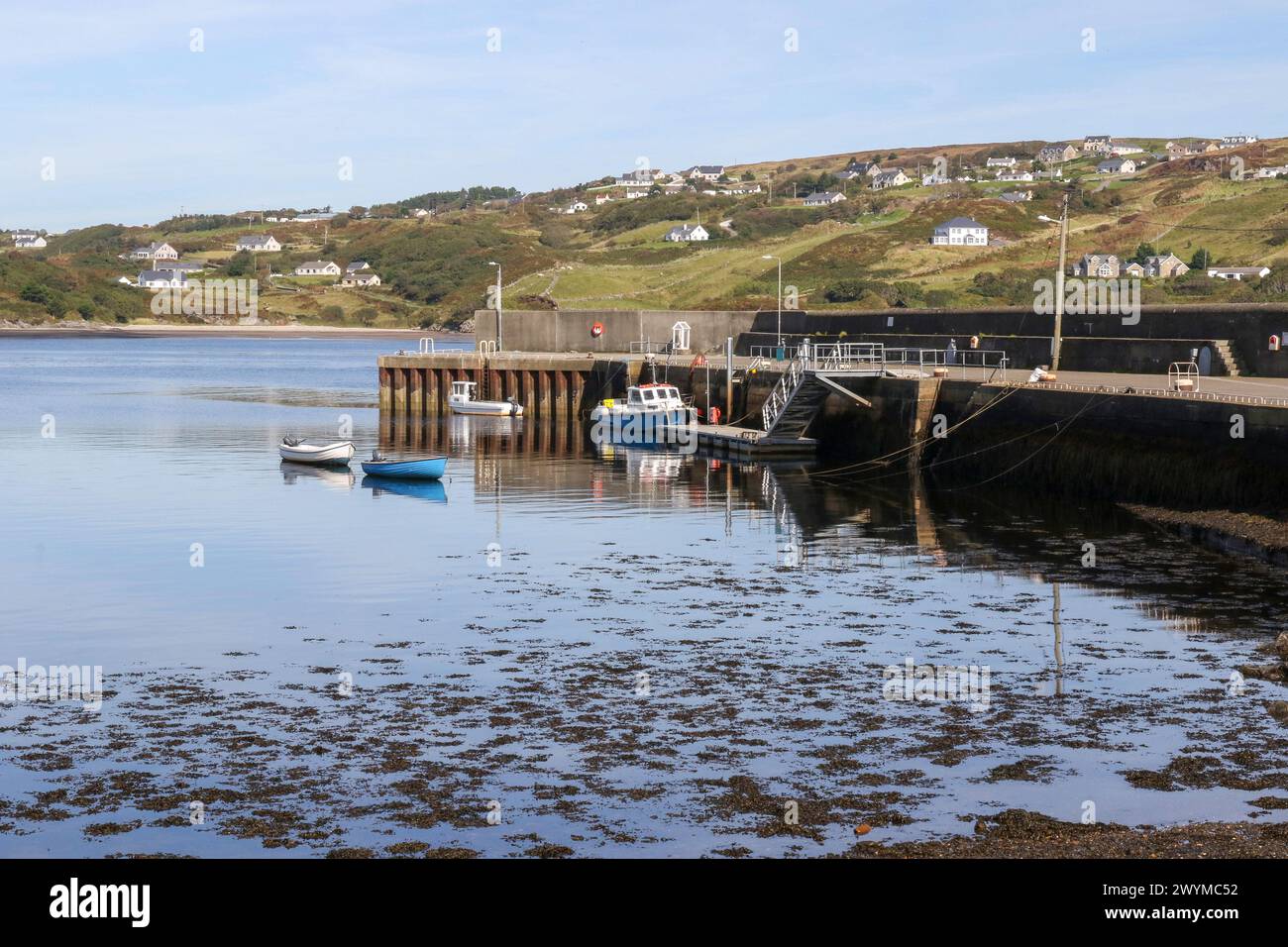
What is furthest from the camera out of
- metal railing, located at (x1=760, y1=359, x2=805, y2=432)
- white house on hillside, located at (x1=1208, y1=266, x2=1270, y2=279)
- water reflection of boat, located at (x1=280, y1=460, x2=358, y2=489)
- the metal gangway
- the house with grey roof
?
the house with grey roof

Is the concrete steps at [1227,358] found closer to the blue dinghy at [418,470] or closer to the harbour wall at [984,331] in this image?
the harbour wall at [984,331]

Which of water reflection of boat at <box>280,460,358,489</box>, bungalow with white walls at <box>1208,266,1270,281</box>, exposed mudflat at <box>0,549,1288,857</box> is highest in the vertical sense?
bungalow with white walls at <box>1208,266,1270,281</box>

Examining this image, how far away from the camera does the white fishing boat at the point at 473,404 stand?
87.9 meters

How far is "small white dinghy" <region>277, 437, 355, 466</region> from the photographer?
2376 inches

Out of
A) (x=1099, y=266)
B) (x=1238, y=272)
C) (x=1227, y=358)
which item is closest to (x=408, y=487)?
(x=1227, y=358)

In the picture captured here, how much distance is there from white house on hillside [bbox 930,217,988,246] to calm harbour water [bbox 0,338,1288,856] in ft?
418

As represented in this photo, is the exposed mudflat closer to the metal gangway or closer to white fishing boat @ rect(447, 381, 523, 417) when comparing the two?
the metal gangway

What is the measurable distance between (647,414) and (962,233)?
109776 millimetres

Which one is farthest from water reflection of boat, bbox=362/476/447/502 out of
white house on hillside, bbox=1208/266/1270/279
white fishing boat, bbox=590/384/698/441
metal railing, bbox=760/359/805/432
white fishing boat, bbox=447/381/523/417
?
white house on hillside, bbox=1208/266/1270/279

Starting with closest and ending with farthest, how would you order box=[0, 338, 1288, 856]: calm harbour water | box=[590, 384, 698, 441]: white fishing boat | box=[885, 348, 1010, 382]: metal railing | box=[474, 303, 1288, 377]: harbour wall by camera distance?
box=[0, 338, 1288, 856]: calm harbour water, box=[474, 303, 1288, 377]: harbour wall, box=[885, 348, 1010, 382]: metal railing, box=[590, 384, 698, 441]: white fishing boat

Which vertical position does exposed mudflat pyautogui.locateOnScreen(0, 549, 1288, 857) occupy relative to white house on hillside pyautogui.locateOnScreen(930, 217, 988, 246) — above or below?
below

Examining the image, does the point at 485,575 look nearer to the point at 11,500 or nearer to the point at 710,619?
the point at 710,619

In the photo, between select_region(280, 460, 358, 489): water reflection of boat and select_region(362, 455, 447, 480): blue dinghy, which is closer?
select_region(362, 455, 447, 480): blue dinghy

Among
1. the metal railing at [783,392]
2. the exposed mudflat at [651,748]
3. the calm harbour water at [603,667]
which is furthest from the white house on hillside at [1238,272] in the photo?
the exposed mudflat at [651,748]
